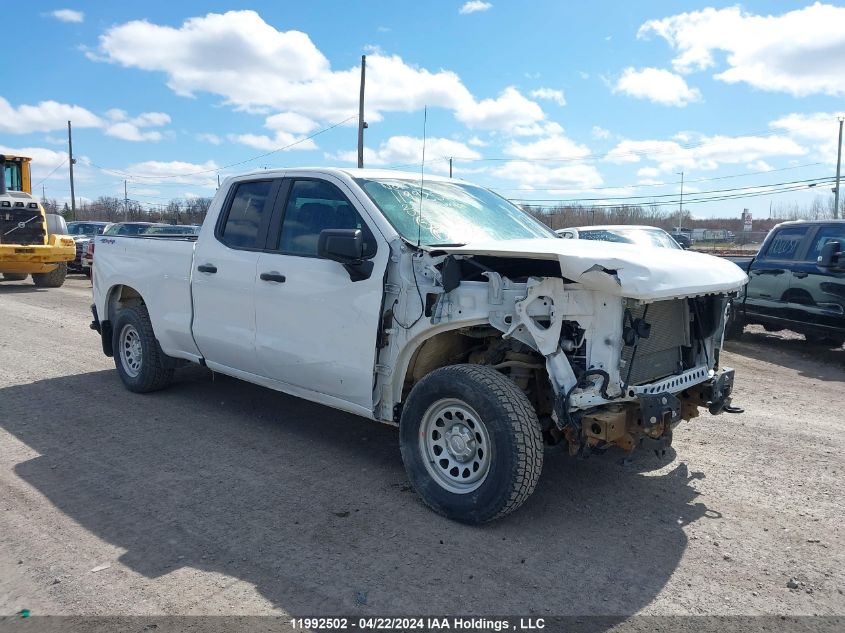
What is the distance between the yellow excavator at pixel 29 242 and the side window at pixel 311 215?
1484 cm

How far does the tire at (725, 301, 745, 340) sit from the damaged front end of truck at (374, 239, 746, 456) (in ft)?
21.0

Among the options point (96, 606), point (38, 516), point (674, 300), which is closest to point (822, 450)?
point (674, 300)

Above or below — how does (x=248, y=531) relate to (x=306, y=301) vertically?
below

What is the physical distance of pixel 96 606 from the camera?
3.16 meters

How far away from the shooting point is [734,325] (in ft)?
35.3

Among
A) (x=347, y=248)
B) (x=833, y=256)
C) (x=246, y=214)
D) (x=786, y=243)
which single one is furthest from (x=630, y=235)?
(x=347, y=248)

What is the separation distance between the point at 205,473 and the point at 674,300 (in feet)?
10.9

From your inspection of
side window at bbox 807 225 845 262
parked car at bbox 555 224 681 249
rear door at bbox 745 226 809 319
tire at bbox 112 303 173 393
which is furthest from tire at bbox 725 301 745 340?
tire at bbox 112 303 173 393

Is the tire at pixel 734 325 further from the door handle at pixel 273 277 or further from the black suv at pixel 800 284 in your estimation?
the door handle at pixel 273 277

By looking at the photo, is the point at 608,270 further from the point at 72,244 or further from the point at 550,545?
the point at 72,244

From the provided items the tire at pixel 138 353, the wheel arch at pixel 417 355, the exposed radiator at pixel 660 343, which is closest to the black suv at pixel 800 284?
the exposed radiator at pixel 660 343

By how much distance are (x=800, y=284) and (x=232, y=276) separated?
7964 mm

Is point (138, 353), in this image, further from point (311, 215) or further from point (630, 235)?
point (630, 235)

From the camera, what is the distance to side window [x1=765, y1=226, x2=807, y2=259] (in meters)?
10.0
